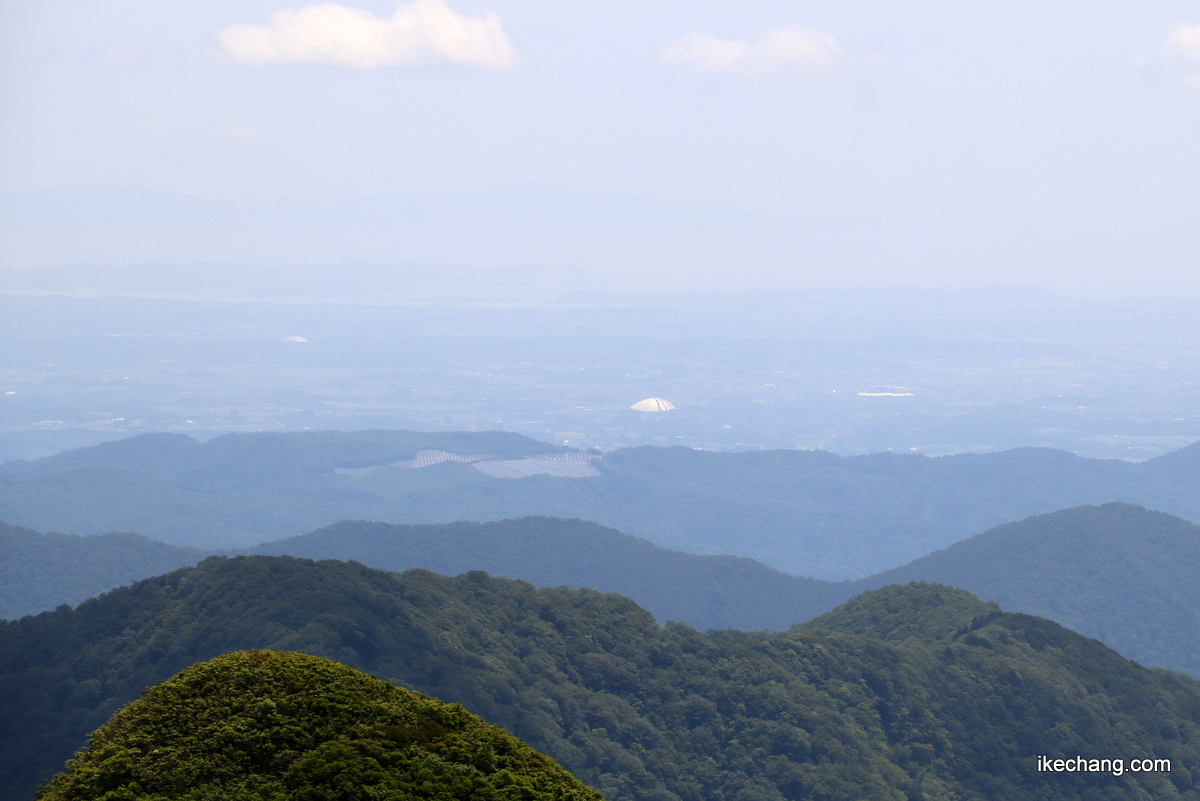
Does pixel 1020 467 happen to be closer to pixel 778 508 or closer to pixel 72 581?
pixel 778 508

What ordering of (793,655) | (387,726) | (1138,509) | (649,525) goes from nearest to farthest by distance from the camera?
1. (387,726)
2. (793,655)
3. (1138,509)
4. (649,525)

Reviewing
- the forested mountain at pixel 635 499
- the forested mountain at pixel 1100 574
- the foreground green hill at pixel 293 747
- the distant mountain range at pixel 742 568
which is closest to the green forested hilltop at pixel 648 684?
the foreground green hill at pixel 293 747

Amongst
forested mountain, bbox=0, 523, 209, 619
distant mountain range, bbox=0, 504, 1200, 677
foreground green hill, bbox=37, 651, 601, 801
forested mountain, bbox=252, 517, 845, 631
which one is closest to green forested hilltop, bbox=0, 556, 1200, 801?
foreground green hill, bbox=37, 651, 601, 801

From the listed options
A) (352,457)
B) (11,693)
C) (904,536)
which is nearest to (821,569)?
(904,536)

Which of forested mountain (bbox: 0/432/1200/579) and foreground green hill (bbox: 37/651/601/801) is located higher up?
foreground green hill (bbox: 37/651/601/801)

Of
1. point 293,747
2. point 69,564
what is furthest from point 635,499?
point 293,747

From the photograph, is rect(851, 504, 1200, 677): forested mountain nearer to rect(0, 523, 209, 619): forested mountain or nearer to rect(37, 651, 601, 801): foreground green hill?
rect(0, 523, 209, 619): forested mountain
